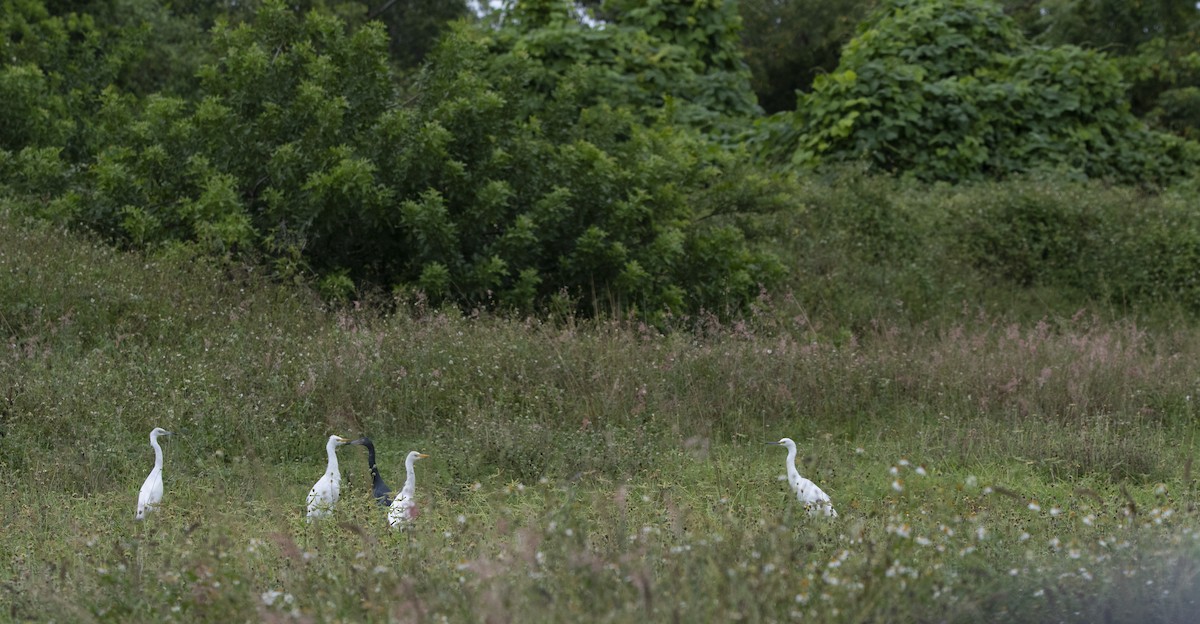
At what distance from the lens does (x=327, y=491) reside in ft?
22.9

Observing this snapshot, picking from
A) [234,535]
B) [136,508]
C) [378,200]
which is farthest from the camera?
[378,200]

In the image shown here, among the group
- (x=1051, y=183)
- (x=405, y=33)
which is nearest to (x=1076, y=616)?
(x=1051, y=183)

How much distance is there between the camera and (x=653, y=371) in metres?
9.27

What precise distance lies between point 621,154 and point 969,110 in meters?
6.98

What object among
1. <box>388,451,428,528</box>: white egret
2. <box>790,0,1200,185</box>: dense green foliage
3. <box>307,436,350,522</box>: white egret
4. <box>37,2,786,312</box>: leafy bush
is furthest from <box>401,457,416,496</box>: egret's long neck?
<box>790,0,1200,185</box>: dense green foliage

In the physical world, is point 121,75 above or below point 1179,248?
above

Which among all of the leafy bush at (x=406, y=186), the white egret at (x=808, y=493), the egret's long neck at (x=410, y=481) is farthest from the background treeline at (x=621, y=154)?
the white egret at (x=808, y=493)

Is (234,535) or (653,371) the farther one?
(653,371)

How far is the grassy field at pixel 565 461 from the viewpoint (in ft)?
14.8

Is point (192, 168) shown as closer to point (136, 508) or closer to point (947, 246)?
point (136, 508)

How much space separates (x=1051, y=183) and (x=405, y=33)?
13320 millimetres

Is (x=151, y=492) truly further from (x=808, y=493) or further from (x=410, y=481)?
(x=808, y=493)

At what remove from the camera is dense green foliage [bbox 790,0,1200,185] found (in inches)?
691

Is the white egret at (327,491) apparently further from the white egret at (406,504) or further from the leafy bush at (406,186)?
the leafy bush at (406,186)
